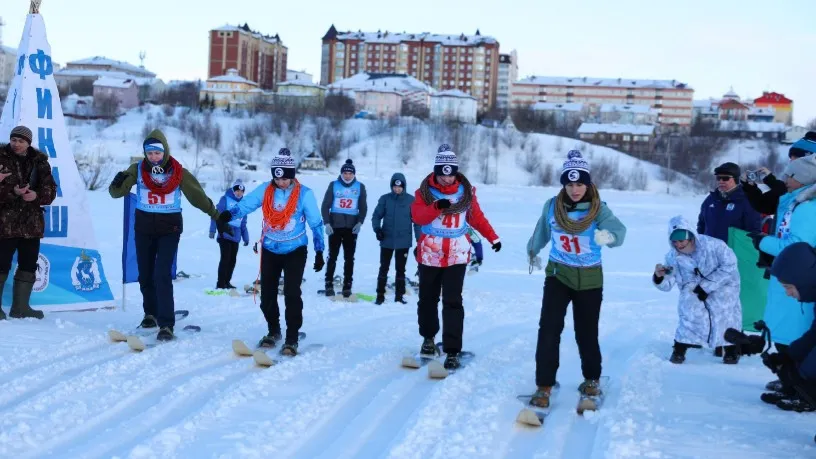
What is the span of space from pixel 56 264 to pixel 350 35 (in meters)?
128

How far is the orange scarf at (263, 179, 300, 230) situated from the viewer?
6.73 metres

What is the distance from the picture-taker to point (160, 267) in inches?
277

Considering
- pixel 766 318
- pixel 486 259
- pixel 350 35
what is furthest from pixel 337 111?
pixel 766 318

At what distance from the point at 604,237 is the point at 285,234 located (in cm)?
281

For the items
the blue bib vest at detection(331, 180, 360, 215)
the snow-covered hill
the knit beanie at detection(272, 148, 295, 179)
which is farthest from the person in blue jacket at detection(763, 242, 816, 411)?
the snow-covered hill

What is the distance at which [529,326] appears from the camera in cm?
898

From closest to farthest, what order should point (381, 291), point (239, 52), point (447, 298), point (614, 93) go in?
point (447, 298), point (381, 291), point (239, 52), point (614, 93)

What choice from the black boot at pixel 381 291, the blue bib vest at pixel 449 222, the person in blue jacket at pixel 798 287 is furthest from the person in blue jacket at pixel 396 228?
the person in blue jacket at pixel 798 287

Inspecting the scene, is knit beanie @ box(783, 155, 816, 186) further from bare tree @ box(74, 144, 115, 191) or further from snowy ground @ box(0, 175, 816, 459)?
bare tree @ box(74, 144, 115, 191)

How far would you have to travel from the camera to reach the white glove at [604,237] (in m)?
5.18

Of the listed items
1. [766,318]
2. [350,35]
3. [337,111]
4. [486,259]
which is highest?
[350,35]

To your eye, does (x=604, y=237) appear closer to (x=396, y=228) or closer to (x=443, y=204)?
(x=443, y=204)

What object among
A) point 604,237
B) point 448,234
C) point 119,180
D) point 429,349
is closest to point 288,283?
point 429,349

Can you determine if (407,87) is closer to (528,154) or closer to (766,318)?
(528,154)
